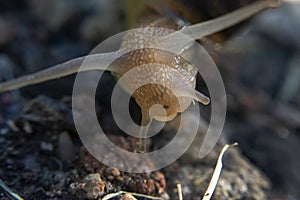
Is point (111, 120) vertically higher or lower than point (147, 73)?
lower

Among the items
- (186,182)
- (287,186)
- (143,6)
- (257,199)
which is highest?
(143,6)

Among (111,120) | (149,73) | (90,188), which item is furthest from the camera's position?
(111,120)

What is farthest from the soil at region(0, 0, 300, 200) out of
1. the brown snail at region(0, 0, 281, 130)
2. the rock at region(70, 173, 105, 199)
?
the brown snail at region(0, 0, 281, 130)

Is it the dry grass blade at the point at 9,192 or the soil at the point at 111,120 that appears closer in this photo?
the dry grass blade at the point at 9,192

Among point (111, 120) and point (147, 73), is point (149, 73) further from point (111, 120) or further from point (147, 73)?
point (111, 120)

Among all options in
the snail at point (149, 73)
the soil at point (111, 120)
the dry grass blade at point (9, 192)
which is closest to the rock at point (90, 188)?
the soil at point (111, 120)

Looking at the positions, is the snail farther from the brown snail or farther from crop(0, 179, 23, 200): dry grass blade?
crop(0, 179, 23, 200): dry grass blade

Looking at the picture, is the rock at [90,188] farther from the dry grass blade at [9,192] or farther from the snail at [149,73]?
the snail at [149,73]

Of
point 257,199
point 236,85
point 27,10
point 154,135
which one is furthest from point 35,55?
point 257,199

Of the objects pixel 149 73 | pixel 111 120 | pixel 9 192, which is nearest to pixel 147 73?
pixel 149 73

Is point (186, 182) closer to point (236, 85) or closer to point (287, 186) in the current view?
point (287, 186)

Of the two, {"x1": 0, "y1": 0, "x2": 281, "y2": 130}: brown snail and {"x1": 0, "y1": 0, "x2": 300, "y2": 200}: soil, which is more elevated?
{"x1": 0, "y1": 0, "x2": 281, "y2": 130}: brown snail
